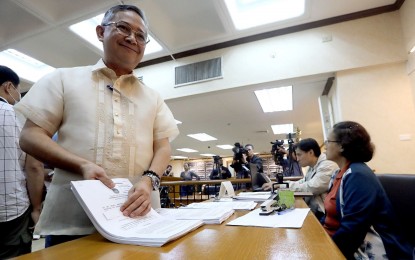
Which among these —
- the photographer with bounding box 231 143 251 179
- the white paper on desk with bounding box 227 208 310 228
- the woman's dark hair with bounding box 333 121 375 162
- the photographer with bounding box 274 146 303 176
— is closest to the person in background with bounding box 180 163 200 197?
the photographer with bounding box 231 143 251 179

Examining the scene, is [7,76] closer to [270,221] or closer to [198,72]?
[270,221]

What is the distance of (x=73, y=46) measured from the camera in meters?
3.40

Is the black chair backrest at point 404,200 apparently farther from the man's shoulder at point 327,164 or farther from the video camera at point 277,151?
the video camera at point 277,151

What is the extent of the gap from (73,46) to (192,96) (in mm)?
1941

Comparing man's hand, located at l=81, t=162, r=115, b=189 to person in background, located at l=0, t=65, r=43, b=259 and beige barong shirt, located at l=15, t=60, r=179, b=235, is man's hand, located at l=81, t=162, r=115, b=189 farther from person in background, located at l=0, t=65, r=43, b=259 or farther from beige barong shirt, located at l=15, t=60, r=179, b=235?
person in background, located at l=0, t=65, r=43, b=259

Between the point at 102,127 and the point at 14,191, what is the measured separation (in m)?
0.89

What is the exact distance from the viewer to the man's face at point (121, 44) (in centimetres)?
83

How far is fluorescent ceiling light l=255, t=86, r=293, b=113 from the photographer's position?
15.1ft

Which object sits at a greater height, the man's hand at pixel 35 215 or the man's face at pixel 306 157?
the man's face at pixel 306 157

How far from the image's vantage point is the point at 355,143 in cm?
143

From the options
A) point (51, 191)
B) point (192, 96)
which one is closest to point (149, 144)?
point (51, 191)

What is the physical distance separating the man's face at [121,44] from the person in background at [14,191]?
0.85 meters

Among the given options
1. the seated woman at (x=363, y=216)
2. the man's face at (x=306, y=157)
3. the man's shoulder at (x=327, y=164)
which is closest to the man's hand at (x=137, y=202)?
the seated woman at (x=363, y=216)

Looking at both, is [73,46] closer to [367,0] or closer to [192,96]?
[192,96]
